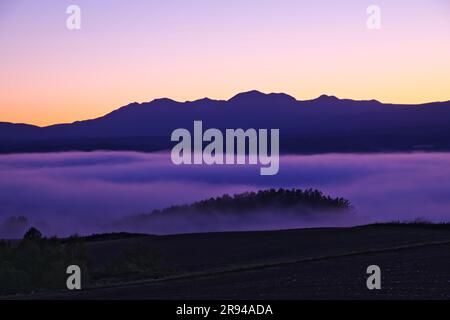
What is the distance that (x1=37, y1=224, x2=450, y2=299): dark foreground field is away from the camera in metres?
15.7

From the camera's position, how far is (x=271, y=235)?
1034 inches

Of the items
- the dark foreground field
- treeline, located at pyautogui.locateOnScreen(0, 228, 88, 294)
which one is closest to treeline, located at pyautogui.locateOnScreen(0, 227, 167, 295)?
treeline, located at pyautogui.locateOnScreen(0, 228, 88, 294)

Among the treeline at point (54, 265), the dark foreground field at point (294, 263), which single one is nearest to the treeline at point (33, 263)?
the treeline at point (54, 265)

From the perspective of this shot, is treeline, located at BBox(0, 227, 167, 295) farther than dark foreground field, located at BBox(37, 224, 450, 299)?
Yes

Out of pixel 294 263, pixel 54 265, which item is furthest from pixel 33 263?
pixel 294 263

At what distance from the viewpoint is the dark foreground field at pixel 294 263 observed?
51.6ft

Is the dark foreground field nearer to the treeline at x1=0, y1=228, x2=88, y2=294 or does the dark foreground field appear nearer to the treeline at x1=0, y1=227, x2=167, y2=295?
the treeline at x1=0, y1=227, x2=167, y2=295

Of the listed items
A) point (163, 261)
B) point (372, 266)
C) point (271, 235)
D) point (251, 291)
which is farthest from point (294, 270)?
point (271, 235)

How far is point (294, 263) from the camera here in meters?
19.9

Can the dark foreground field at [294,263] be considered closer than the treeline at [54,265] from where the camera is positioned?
Yes

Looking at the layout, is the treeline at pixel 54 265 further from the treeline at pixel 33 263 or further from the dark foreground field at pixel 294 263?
the dark foreground field at pixel 294 263
